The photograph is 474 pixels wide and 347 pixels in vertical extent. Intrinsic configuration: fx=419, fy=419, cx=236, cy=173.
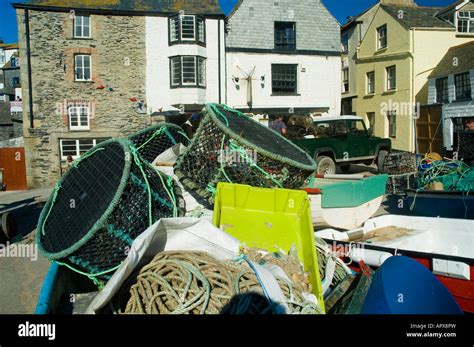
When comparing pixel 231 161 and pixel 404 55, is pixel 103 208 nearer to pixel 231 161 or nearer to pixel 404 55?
pixel 231 161

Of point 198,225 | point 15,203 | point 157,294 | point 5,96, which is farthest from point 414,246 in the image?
point 5,96

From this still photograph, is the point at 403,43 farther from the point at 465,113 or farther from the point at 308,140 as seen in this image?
the point at 308,140

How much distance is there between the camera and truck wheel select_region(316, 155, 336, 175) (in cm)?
1243

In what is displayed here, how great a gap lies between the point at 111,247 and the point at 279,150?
6.76 feet

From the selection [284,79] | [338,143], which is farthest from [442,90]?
[338,143]

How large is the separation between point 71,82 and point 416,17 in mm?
16978

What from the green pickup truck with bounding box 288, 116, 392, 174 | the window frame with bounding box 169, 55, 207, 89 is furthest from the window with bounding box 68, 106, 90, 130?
the green pickup truck with bounding box 288, 116, 392, 174

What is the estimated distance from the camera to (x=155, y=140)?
529 cm

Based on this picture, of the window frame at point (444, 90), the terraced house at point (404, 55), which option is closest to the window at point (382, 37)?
the terraced house at point (404, 55)

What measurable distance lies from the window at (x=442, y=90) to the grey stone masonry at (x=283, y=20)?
579cm

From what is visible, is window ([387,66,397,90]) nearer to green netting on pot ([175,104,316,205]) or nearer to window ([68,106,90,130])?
window ([68,106,90,130])

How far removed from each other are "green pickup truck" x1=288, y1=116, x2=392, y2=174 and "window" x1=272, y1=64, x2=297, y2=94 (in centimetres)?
849

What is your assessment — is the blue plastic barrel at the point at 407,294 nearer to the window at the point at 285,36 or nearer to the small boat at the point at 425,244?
the small boat at the point at 425,244

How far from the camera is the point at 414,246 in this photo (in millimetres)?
5051
